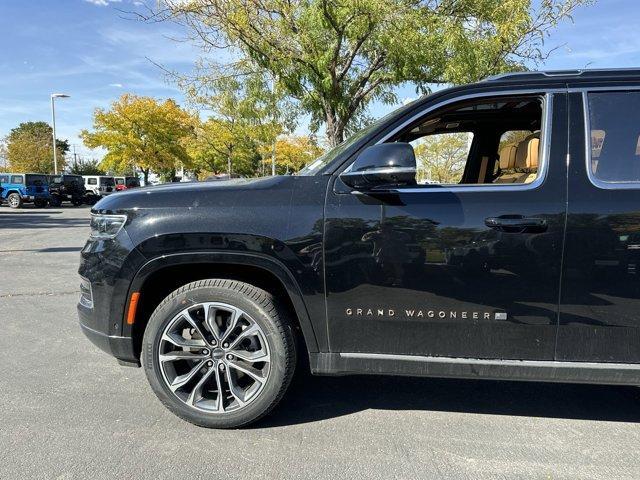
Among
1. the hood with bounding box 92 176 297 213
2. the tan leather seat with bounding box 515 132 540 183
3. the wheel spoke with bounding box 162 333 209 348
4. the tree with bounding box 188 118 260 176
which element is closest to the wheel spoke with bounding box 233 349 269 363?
the wheel spoke with bounding box 162 333 209 348

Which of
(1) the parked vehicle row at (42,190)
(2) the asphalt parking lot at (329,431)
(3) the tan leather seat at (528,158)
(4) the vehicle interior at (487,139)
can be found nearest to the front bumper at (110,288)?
(2) the asphalt parking lot at (329,431)

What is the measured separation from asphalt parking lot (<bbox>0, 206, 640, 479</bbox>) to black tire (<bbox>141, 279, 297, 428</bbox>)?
118 millimetres

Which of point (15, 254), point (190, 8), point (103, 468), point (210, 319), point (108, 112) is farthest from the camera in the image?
point (108, 112)

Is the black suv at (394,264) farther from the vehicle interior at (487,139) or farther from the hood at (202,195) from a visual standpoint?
the vehicle interior at (487,139)

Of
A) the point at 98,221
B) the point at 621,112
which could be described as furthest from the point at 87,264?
the point at 621,112

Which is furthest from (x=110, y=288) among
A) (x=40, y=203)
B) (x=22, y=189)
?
(x=40, y=203)

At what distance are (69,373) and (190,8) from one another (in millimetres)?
6461

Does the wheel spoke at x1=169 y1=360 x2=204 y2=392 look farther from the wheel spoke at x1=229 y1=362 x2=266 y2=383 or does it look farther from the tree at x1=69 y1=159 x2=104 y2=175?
the tree at x1=69 y1=159 x2=104 y2=175

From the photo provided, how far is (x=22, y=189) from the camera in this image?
25.8 metres

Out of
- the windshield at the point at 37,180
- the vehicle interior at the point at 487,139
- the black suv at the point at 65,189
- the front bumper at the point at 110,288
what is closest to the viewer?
the front bumper at the point at 110,288

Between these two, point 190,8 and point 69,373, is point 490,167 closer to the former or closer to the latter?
point 69,373

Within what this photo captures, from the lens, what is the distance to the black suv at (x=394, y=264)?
2.55 meters

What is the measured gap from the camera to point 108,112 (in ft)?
107

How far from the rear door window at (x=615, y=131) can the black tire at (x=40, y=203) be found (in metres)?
29.2
